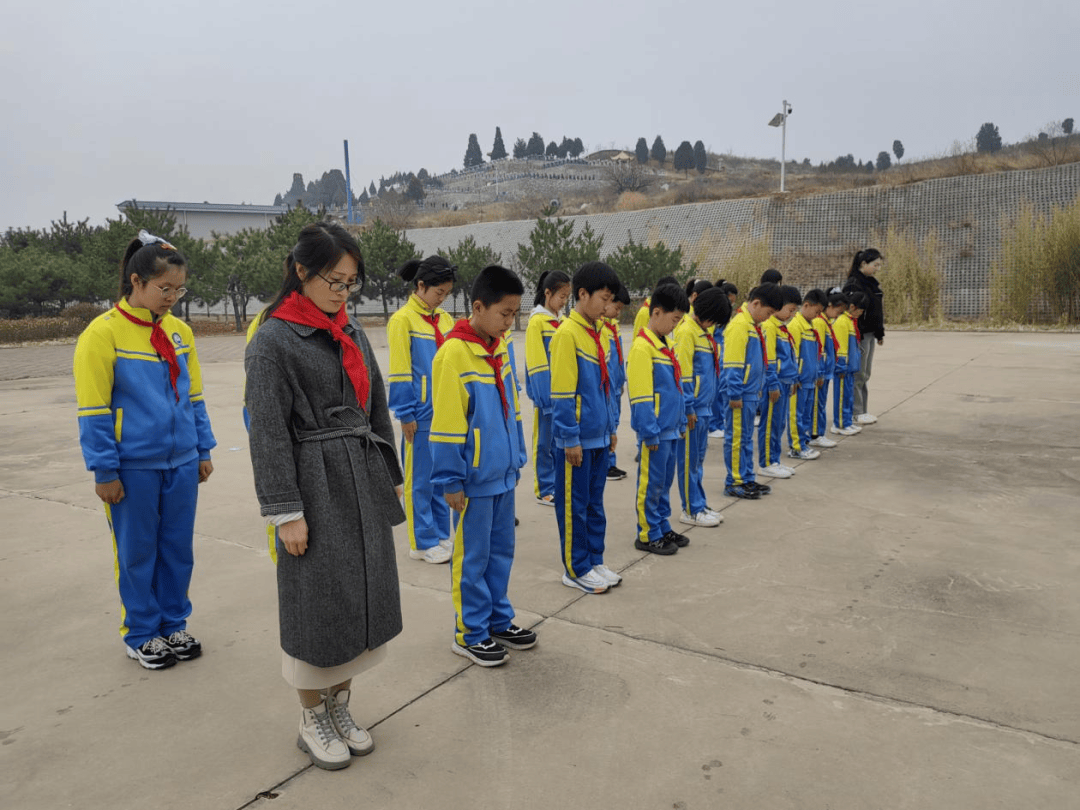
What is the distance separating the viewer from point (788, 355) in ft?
20.0

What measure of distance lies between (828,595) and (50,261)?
82.6ft

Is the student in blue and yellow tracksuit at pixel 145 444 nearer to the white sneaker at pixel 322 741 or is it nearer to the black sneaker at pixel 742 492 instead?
the white sneaker at pixel 322 741

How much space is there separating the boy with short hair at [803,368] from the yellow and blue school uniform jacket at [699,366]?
6.05ft

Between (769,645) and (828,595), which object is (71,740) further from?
(828,595)

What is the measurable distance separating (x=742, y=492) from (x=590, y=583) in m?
2.03

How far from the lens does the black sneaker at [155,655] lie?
9.93ft

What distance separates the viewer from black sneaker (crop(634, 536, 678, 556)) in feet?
13.9

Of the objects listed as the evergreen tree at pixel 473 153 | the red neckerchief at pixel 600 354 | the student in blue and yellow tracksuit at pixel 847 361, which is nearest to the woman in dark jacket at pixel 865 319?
the student in blue and yellow tracksuit at pixel 847 361

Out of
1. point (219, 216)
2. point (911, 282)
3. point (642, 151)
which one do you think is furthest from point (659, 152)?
point (911, 282)

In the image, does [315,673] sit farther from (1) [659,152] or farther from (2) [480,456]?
(1) [659,152]

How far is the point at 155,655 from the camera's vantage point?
303 cm

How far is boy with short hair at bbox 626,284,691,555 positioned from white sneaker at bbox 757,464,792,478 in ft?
6.34

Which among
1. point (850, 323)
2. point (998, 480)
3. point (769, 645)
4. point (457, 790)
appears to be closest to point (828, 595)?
point (769, 645)

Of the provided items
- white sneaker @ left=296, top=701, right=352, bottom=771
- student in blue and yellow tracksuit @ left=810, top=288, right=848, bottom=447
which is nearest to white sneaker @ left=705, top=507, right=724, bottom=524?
student in blue and yellow tracksuit @ left=810, top=288, right=848, bottom=447
